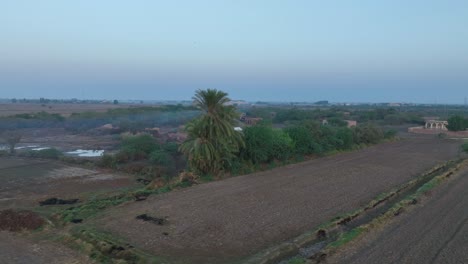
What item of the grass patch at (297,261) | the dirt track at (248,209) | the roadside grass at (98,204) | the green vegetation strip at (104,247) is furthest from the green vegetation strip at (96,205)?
the grass patch at (297,261)

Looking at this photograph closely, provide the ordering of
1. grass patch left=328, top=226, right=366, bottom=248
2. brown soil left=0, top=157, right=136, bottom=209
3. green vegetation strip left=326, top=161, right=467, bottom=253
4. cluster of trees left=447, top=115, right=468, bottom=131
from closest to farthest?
grass patch left=328, top=226, right=366, bottom=248
green vegetation strip left=326, top=161, right=467, bottom=253
brown soil left=0, top=157, right=136, bottom=209
cluster of trees left=447, top=115, right=468, bottom=131

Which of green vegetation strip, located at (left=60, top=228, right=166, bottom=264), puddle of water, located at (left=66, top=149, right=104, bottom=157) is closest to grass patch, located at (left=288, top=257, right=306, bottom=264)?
green vegetation strip, located at (left=60, top=228, right=166, bottom=264)

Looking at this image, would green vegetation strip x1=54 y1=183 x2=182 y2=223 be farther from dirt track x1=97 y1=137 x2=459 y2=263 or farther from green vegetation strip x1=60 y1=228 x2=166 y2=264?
green vegetation strip x1=60 y1=228 x2=166 y2=264

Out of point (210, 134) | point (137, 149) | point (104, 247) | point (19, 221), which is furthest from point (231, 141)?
point (104, 247)

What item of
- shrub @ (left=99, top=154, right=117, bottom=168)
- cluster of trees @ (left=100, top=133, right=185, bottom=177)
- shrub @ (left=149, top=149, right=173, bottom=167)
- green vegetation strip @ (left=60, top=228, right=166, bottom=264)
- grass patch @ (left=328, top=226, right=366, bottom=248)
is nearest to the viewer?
green vegetation strip @ (left=60, top=228, right=166, bottom=264)

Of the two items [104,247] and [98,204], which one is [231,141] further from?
[104,247]

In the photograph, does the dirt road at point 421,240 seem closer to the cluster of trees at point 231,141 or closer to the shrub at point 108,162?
the cluster of trees at point 231,141

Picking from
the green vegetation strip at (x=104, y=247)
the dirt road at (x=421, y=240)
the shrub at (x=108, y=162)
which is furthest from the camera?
the shrub at (x=108, y=162)
